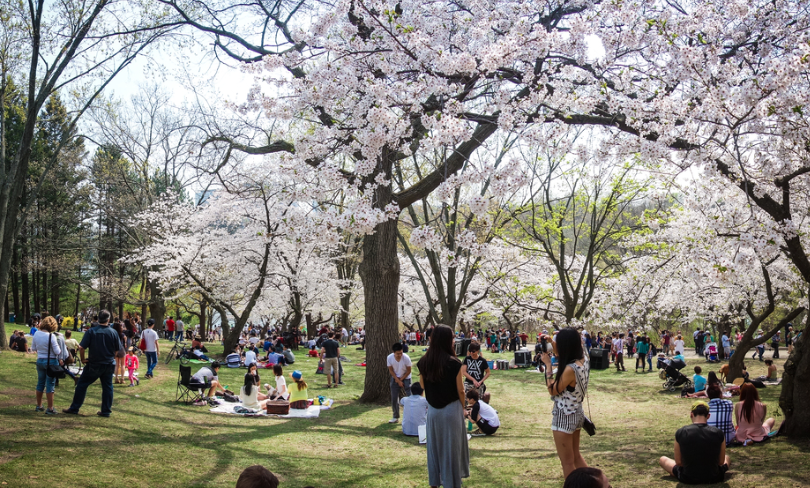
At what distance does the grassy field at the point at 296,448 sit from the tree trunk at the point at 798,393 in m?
0.31

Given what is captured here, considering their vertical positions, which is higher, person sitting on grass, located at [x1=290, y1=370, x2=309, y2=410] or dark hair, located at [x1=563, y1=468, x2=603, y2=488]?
dark hair, located at [x1=563, y1=468, x2=603, y2=488]

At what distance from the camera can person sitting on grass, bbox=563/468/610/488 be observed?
2.27 m

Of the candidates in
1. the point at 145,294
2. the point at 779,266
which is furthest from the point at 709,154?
the point at 145,294

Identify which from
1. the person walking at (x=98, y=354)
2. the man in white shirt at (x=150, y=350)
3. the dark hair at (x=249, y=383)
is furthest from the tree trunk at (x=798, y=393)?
the man in white shirt at (x=150, y=350)

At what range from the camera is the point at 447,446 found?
4605 millimetres

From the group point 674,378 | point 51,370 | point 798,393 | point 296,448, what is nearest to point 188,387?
point 51,370

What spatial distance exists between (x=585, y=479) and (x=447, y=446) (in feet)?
8.06

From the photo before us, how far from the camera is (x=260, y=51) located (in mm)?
11133

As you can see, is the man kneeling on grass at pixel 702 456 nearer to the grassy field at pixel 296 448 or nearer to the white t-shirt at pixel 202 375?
the grassy field at pixel 296 448

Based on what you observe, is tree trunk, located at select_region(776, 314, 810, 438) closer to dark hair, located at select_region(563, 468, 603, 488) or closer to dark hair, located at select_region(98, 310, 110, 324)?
dark hair, located at select_region(563, 468, 603, 488)

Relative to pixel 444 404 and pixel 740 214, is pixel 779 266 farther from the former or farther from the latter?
pixel 444 404

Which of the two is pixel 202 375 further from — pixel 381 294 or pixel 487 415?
pixel 487 415

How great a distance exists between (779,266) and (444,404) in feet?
Result: 52.6

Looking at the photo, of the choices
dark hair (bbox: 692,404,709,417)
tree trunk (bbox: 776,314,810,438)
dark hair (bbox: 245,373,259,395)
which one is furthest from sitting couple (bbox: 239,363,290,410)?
tree trunk (bbox: 776,314,810,438)
